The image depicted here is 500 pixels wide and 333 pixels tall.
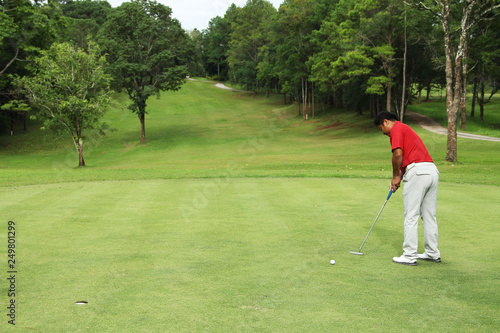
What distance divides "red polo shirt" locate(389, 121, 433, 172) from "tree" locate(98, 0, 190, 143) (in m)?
42.5

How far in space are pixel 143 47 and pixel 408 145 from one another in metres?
45.7

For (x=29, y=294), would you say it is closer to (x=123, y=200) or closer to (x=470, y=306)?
(x=470, y=306)

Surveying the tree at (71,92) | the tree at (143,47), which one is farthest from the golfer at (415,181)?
the tree at (143,47)

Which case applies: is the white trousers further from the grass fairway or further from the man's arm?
the grass fairway

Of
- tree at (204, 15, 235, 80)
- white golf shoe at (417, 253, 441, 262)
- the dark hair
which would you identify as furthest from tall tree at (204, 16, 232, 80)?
white golf shoe at (417, 253, 441, 262)

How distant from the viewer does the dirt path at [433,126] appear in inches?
1607

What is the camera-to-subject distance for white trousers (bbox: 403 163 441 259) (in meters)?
6.86

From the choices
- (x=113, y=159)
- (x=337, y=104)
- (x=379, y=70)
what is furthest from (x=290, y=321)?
(x=337, y=104)

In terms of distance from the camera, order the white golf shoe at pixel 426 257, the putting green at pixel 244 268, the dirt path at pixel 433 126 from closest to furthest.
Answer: the putting green at pixel 244 268 < the white golf shoe at pixel 426 257 < the dirt path at pixel 433 126

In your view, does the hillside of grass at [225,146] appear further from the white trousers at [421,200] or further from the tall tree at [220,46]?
the tall tree at [220,46]

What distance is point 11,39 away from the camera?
45.2m

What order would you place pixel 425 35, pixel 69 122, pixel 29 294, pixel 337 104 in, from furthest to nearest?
pixel 337 104 < pixel 425 35 < pixel 69 122 < pixel 29 294

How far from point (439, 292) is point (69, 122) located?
32579mm

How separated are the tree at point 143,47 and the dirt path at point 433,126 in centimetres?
2872
